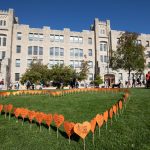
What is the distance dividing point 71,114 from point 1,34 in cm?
4781

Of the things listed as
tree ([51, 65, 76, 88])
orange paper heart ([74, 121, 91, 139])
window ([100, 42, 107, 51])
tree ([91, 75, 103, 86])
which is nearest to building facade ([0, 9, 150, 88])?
window ([100, 42, 107, 51])

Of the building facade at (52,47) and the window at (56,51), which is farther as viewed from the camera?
the window at (56,51)

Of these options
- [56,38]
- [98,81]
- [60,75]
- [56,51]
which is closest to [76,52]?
[56,51]

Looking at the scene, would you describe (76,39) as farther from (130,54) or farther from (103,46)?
(130,54)

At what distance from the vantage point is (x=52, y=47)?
2237 inches

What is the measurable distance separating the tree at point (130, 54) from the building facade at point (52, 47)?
8.39 m

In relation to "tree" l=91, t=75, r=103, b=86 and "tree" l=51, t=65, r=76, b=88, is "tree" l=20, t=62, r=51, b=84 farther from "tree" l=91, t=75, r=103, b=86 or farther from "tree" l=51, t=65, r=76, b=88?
"tree" l=91, t=75, r=103, b=86

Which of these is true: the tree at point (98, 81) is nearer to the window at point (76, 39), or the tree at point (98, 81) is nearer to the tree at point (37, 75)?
the tree at point (37, 75)

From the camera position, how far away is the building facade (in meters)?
52.9

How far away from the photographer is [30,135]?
6.32m

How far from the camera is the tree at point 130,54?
40062 mm

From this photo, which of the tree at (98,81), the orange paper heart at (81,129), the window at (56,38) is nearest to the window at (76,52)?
the window at (56,38)

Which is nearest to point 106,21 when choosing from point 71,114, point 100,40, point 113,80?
point 100,40

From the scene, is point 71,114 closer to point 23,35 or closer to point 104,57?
point 23,35
